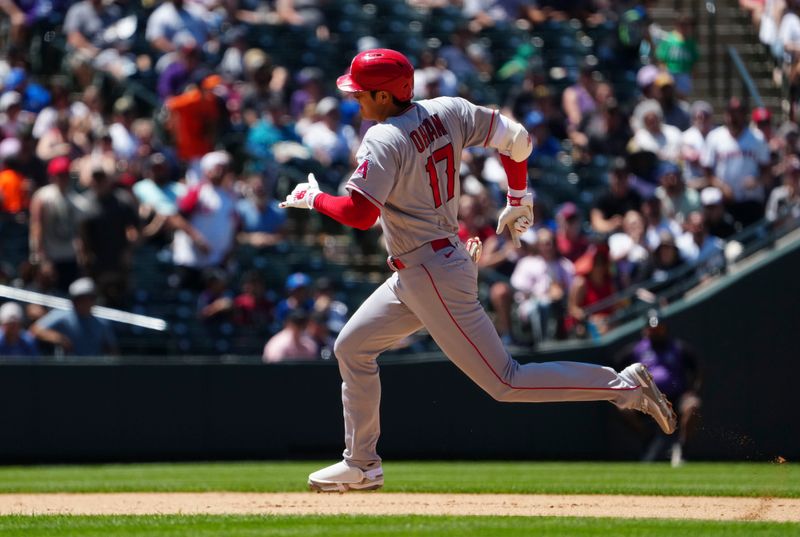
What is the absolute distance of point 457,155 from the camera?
7336mm

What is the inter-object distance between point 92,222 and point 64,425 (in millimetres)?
1907

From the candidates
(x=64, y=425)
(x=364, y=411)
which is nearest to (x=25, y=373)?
(x=64, y=425)

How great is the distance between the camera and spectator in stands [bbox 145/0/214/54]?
54.5 feet

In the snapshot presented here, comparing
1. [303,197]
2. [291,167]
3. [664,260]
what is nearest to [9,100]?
[291,167]

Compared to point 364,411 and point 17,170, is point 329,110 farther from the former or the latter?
point 364,411

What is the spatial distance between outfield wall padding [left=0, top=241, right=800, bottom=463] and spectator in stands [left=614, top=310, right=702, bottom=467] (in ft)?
0.98

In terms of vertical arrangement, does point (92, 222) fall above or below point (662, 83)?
below

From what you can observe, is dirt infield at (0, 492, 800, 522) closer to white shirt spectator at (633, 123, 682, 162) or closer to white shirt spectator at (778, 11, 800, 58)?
white shirt spectator at (633, 123, 682, 162)

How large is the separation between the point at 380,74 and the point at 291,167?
28.7ft

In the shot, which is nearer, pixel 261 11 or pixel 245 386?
pixel 245 386

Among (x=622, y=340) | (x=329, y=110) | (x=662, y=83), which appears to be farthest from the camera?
(x=662, y=83)

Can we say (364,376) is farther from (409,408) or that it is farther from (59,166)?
(59,166)

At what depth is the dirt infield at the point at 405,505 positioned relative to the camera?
7.66 m

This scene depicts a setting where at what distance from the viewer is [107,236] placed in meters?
13.8
